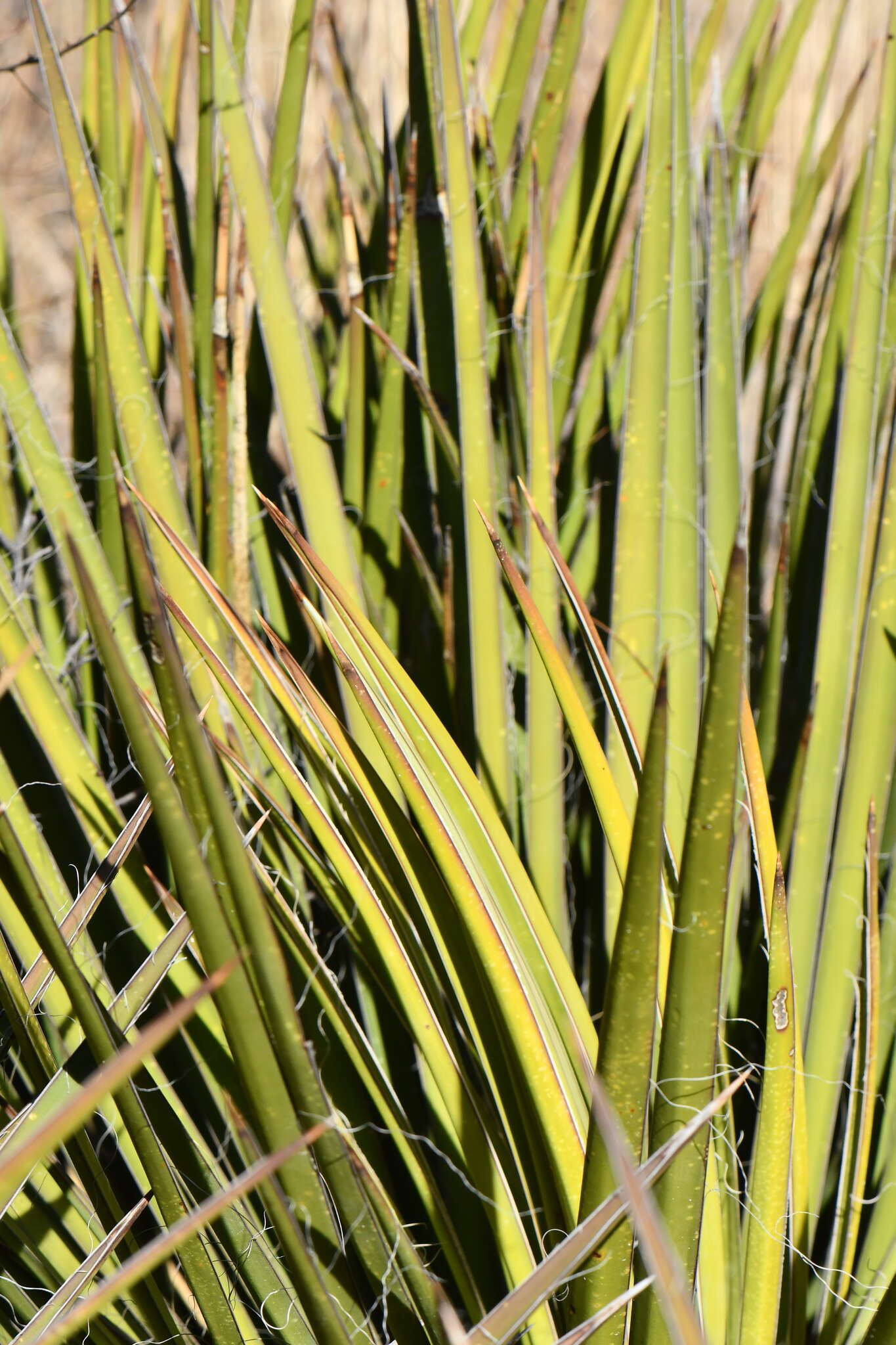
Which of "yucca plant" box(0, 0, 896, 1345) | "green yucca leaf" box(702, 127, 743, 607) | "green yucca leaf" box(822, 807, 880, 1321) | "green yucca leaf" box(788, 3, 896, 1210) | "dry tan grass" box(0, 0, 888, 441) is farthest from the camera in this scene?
"dry tan grass" box(0, 0, 888, 441)

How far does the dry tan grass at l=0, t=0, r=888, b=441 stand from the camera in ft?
3.53

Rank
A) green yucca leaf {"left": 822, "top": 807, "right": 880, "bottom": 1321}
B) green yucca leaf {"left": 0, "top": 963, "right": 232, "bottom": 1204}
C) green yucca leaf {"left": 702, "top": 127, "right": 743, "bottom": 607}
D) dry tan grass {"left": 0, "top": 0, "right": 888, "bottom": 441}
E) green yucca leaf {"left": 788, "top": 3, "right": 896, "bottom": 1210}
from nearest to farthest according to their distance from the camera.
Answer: green yucca leaf {"left": 0, "top": 963, "right": 232, "bottom": 1204}, green yucca leaf {"left": 822, "top": 807, "right": 880, "bottom": 1321}, green yucca leaf {"left": 788, "top": 3, "right": 896, "bottom": 1210}, green yucca leaf {"left": 702, "top": 127, "right": 743, "bottom": 607}, dry tan grass {"left": 0, "top": 0, "right": 888, "bottom": 441}

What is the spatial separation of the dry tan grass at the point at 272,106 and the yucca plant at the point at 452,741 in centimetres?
17

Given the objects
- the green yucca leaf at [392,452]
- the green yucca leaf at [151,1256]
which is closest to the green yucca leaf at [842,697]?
the green yucca leaf at [392,452]

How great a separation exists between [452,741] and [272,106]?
3.45 ft

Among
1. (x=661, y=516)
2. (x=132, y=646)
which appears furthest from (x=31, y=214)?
(x=661, y=516)

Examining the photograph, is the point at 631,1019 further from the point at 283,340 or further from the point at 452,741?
the point at 283,340

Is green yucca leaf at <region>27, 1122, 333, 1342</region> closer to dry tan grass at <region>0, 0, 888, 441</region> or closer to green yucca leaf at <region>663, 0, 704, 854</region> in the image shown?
green yucca leaf at <region>663, 0, 704, 854</region>

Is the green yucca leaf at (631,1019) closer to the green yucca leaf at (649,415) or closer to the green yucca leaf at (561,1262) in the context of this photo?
the green yucca leaf at (561,1262)

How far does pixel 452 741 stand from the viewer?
0.42 m

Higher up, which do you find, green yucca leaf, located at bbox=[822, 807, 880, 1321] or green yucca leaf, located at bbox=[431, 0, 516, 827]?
green yucca leaf, located at bbox=[431, 0, 516, 827]

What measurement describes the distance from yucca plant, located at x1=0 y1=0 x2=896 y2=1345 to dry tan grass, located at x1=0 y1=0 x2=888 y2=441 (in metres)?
0.17

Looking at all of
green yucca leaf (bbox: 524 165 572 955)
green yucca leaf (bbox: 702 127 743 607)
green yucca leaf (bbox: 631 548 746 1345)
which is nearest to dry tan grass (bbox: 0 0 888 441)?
green yucca leaf (bbox: 702 127 743 607)

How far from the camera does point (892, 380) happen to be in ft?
2.21
